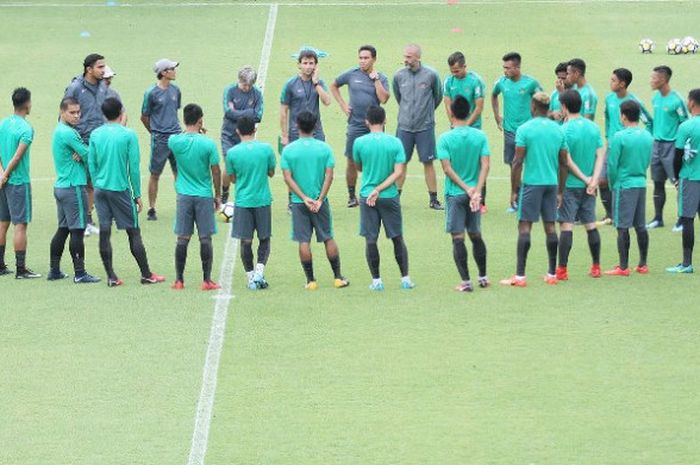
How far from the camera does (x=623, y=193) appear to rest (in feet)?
58.2

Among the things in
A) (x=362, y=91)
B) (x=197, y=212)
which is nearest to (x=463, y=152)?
(x=197, y=212)

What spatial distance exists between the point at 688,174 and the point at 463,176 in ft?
8.96

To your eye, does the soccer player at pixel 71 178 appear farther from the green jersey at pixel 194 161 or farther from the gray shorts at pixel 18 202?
the green jersey at pixel 194 161

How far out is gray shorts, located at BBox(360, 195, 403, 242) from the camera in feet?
55.9

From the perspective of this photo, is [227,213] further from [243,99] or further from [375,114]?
[375,114]

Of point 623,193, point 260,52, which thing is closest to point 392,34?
point 260,52

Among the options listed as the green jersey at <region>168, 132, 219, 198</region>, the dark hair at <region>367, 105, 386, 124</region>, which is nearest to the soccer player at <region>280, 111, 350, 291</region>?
the dark hair at <region>367, 105, 386, 124</region>

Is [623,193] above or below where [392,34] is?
below

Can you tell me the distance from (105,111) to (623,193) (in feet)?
18.8

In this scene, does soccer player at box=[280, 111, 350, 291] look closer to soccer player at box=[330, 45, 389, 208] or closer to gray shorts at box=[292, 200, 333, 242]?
gray shorts at box=[292, 200, 333, 242]

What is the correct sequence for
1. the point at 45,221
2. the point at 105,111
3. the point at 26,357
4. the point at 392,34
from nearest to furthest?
the point at 26,357 → the point at 105,111 → the point at 45,221 → the point at 392,34

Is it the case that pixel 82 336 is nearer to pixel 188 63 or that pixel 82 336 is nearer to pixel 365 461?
pixel 365 461

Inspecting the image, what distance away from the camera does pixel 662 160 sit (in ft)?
66.4

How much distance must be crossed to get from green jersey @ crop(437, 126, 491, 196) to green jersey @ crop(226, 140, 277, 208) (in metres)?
1.85
